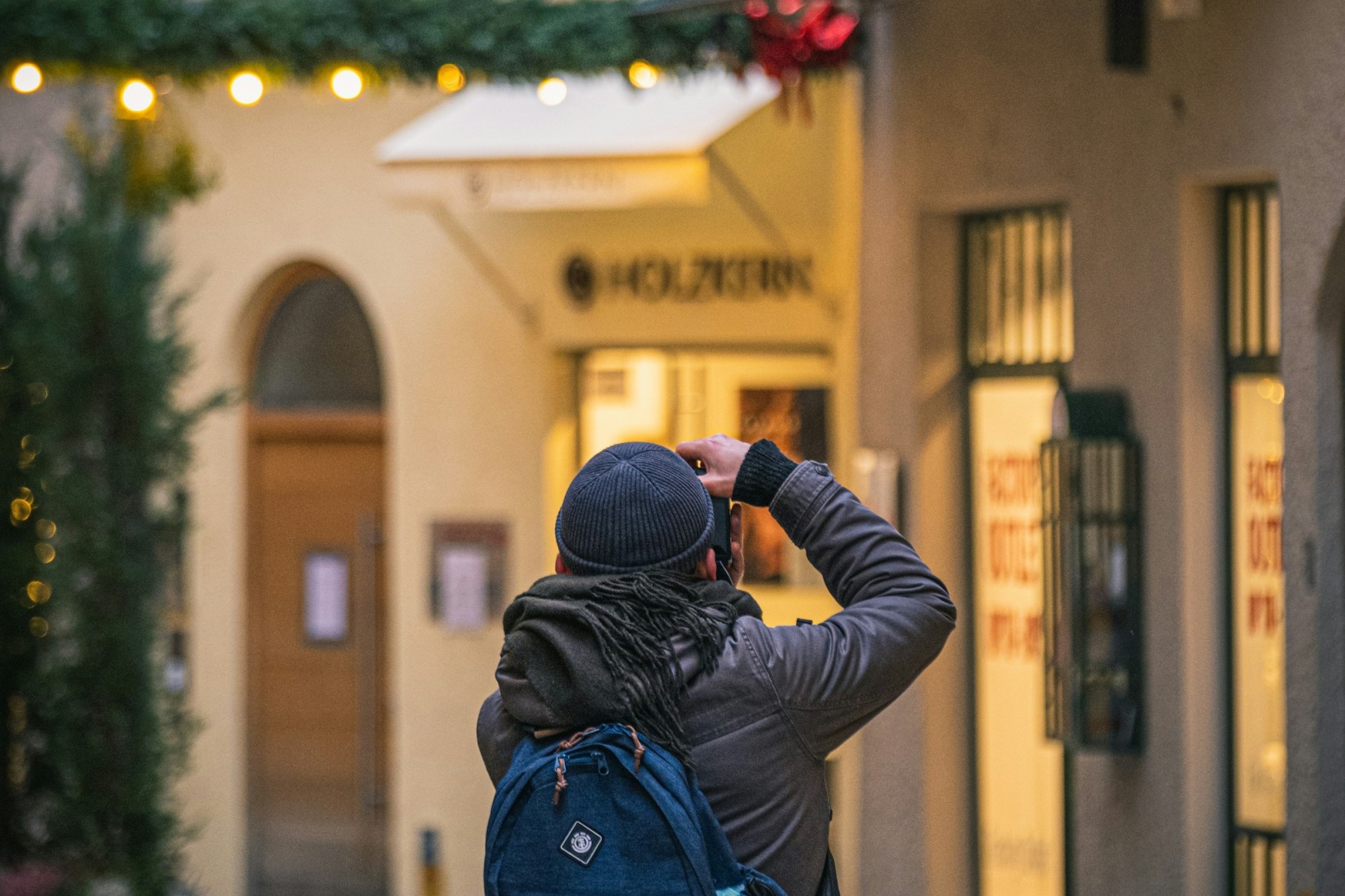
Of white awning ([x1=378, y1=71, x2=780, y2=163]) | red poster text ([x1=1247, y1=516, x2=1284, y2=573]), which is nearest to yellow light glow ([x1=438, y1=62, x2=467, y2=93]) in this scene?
white awning ([x1=378, y1=71, x2=780, y2=163])

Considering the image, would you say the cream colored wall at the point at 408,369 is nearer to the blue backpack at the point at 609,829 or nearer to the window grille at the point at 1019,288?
the window grille at the point at 1019,288

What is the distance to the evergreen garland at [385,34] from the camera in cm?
654

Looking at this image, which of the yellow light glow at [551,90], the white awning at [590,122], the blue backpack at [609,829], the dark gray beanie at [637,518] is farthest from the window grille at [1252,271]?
the blue backpack at [609,829]

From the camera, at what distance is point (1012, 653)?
6.63 m

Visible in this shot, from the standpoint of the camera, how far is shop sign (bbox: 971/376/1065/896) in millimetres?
6504

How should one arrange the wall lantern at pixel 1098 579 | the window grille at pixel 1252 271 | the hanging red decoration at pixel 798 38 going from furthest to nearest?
the hanging red decoration at pixel 798 38
the wall lantern at pixel 1098 579
the window grille at pixel 1252 271

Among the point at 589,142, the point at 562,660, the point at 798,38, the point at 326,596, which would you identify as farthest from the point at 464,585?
the point at 562,660

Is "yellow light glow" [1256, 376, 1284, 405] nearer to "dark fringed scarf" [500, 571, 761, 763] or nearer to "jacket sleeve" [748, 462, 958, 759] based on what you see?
"jacket sleeve" [748, 462, 958, 759]

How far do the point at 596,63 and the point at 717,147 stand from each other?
73.7 inches

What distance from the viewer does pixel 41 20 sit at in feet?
21.7

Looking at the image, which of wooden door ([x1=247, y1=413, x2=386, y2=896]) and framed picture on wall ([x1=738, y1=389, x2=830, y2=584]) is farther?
wooden door ([x1=247, y1=413, x2=386, y2=896])

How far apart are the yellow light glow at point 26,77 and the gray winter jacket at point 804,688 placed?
540 centimetres

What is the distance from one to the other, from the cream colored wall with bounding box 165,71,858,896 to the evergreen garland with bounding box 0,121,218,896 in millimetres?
1689

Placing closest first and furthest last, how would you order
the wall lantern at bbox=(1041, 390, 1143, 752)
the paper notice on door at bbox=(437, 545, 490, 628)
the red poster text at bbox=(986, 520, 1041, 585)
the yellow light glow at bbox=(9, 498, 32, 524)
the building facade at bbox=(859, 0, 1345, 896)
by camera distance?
1. the building facade at bbox=(859, 0, 1345, 896)
2. the wall lantern at bbox=(1041, 390, 1143, 752)
3. the red poster text at bbox=(986, 520, 1041, 585)
4. the yellow light glow at bbox=(9, 498, 32, 524)
5. the paper notice on door at bbox=(437, 545, 490, 628)
